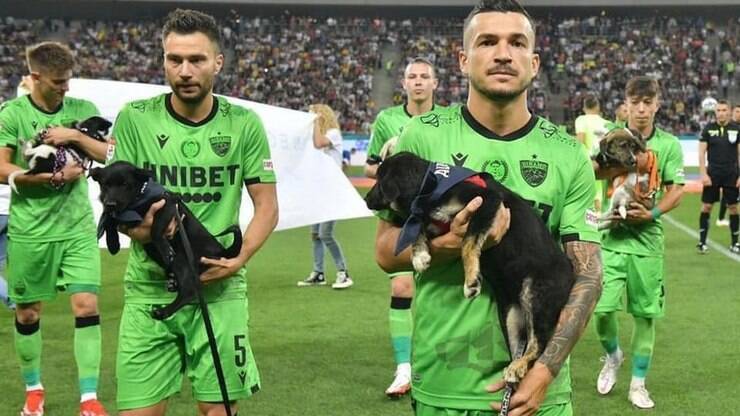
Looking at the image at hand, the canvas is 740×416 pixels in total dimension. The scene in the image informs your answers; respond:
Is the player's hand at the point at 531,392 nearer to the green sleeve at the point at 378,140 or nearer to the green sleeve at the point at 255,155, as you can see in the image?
Answer: the green sleeve at the point at 255,155

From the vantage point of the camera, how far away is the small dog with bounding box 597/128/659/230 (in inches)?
236

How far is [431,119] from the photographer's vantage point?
2949 mm

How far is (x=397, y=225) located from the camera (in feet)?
9.53

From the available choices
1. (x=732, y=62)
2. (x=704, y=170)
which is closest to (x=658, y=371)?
(x=704, y=170)

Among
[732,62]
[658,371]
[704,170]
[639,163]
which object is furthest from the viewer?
[732,62]

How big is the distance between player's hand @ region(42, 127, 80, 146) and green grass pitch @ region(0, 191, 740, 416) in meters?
1.79

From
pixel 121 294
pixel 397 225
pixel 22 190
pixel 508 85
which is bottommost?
pixel 121 294

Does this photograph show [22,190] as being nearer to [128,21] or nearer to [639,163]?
[639,163]

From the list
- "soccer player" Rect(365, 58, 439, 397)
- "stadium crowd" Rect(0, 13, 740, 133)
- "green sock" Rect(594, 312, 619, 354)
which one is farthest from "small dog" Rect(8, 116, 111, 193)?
"stadium crowd" Rect(0, 13, 740, 133)

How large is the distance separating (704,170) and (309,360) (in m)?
9.45

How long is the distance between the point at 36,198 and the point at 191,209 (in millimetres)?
2350

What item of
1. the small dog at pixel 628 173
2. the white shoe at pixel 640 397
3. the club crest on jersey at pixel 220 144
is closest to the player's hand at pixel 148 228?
the club crest on jersey at pixel 220 144

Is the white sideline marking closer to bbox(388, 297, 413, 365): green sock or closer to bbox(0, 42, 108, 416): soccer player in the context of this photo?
bbox(388, 297, 413, 365): green sock

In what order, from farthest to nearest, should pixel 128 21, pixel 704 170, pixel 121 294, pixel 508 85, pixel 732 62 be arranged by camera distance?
pixel 128 21, pixel 732 62, pixel 704 170, pixel 121 294, pixel 508 85
